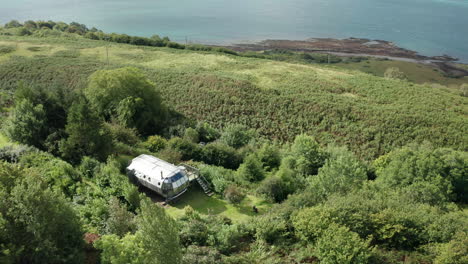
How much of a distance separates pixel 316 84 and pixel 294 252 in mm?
39404

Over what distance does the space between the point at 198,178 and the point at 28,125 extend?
47.6ft

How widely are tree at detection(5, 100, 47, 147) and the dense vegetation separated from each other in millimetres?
89

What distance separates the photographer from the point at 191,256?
14102 millimetres

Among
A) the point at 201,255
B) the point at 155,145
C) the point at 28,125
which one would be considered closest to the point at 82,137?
the point at 28,125

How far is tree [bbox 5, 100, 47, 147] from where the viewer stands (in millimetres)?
25422

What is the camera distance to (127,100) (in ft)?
113

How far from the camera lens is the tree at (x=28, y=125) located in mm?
25422

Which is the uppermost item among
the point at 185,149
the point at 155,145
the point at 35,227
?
the point at 35,227

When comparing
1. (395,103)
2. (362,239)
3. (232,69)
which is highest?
(232,69)

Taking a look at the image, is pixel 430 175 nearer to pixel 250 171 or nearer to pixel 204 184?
pixel 250 171

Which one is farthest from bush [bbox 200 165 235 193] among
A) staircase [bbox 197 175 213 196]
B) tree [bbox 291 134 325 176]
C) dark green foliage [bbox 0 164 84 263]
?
dark green foliage [bbox 0 164 84 263]

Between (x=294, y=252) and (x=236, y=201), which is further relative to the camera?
(x=236, y=201)

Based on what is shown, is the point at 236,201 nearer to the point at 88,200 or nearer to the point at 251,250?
the point at 251,250

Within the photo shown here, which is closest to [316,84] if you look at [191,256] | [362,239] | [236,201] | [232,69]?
[232,69]
